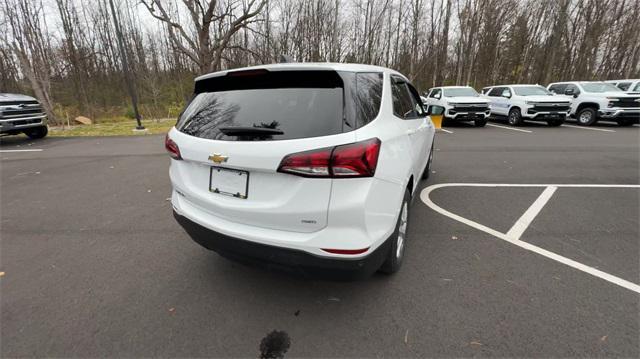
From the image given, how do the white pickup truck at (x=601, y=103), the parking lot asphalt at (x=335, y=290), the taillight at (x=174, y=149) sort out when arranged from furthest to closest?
the white pickup truck at (x=601, y=103) < the taillight at (x=174, y=149) < the parking lot asphalt at (x=335, y=290)

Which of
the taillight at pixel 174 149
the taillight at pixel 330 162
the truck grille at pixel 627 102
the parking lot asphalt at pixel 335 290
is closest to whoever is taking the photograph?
the taillight at pixel 330 162

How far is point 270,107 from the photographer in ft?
6.58

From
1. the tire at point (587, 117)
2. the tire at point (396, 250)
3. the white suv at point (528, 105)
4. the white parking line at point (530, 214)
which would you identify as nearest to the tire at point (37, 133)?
the tire at point (396, 250)

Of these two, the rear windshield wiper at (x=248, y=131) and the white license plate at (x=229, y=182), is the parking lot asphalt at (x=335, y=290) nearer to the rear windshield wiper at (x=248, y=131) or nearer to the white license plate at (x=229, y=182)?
the white license plate at (x=229, y=182)

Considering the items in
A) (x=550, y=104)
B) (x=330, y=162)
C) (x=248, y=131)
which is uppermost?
(x=550, y=104)

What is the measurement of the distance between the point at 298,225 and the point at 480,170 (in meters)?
5.59

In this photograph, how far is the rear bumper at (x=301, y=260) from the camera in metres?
1.84

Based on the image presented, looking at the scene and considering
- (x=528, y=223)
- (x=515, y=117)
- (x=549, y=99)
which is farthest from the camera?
(x=515, y=117)

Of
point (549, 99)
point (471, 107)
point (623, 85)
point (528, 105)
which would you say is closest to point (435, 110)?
point (471, 107)

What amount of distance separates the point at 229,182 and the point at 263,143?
1.35ft

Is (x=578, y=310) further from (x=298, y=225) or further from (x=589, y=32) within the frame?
(x=589, y=32)

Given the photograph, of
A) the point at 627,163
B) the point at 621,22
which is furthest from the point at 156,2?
the point at 621,22

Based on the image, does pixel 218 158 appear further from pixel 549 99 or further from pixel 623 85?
pixel 623 85

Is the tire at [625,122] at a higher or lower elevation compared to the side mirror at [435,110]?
lower
